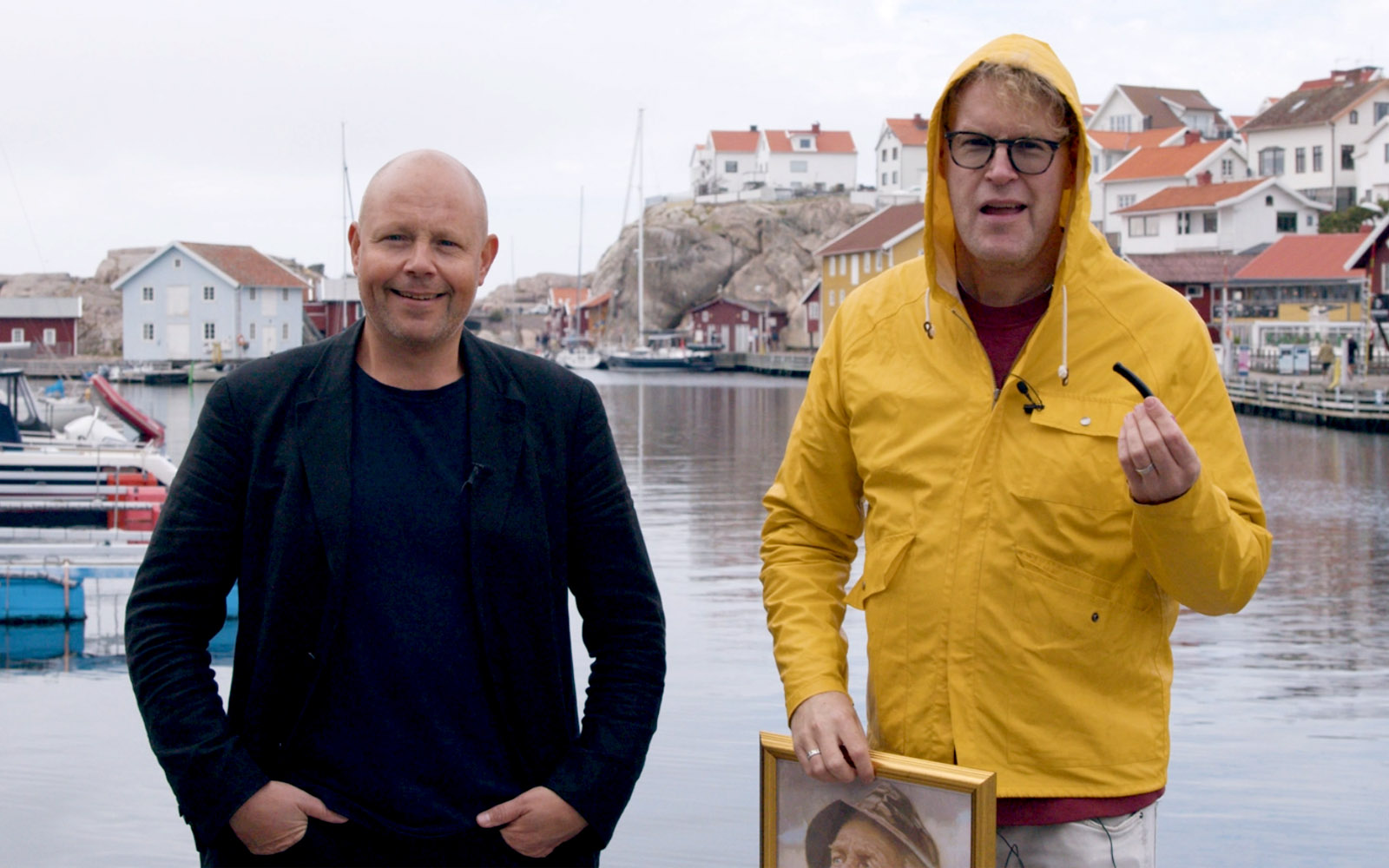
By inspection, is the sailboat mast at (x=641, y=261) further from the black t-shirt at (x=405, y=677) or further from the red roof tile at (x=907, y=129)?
the black t-shirt at (x=405, y=677)

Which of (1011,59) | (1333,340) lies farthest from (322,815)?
(1333,340)

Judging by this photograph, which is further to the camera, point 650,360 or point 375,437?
point 650,360

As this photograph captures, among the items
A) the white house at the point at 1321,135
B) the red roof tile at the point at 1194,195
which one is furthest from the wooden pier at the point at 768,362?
the white house at the point at 1321,135

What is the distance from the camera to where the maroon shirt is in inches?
99.0

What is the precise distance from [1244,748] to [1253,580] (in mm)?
6030

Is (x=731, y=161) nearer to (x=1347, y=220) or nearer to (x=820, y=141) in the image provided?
(x=820, y=141)

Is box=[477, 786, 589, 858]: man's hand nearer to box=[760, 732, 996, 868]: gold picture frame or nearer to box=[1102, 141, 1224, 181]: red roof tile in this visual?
box=[760, 732, 996, 868]: gold picture frame

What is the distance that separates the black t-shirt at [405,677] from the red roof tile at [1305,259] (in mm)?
55040

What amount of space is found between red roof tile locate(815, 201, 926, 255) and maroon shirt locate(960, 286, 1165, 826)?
215 ft

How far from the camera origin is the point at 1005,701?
254 centimetres

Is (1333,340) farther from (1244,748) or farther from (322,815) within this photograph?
(322,815)

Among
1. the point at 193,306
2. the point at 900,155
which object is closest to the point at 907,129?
the point at 900,155

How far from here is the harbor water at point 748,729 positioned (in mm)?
6523

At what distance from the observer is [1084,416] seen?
2512 millimetres
